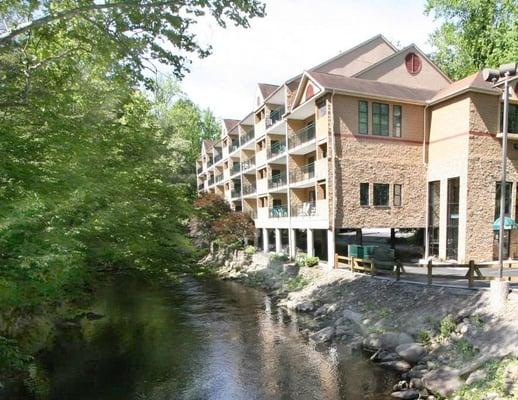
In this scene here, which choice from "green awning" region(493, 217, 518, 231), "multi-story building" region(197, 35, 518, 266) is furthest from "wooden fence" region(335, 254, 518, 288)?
"green awning" region(493, 217, 518, 231)

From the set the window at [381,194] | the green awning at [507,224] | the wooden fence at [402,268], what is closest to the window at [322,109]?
the window at [381,194]

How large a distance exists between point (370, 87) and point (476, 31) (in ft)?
60.8

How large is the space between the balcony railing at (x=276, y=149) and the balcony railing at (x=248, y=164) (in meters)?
5.81

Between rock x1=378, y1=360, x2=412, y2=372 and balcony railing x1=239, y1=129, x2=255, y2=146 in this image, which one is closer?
rock x1=378, y1=360, x2=412, y2=372

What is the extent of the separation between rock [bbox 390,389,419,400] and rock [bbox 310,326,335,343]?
16.1 ft

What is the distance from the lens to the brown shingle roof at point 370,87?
22812mm

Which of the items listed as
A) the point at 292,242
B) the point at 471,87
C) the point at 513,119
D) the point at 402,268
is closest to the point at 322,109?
the point at 471,87

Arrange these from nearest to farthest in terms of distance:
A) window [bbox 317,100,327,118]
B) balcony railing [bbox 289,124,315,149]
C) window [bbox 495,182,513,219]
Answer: window [bbox 495,182,513,219], window [bbox 317,100,327,118], balcony railing [bbox 289,124,315,149]

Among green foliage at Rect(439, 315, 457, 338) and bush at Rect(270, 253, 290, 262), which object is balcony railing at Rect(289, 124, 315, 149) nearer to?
bush at Rect(270, 253, 290, 262)

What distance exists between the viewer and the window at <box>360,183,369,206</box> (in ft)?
75.9

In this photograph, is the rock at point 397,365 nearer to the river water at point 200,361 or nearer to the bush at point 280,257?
the river water at point 200,361

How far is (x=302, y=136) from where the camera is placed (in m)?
27.8

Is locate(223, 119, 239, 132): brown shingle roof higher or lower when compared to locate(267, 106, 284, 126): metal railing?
higher

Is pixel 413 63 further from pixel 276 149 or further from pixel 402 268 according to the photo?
pixel 402 268
